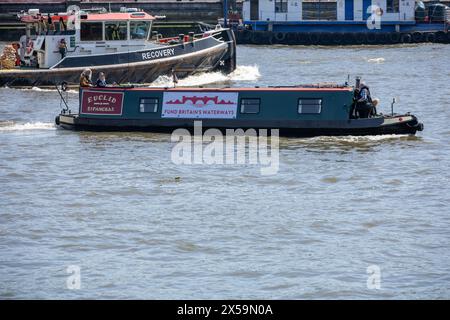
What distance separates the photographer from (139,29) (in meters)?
44.6

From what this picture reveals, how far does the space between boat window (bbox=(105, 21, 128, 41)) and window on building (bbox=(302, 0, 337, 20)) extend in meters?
31.3

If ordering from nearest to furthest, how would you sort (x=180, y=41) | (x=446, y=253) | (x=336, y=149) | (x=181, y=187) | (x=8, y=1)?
(x=446, y=253)
(x=181, y=187)
(x=336, y=149)
(x=180, y=41)
(x=8, y=1)

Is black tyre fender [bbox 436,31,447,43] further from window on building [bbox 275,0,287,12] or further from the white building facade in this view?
window on building [bbox 275,0,287,12]

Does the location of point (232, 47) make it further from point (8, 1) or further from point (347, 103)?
point (8, 1)

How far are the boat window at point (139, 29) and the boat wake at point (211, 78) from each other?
6.34 feet

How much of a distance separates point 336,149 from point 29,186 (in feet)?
27.1

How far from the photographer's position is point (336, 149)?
96.8 feet

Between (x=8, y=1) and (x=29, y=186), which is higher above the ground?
(x=8, y=1)

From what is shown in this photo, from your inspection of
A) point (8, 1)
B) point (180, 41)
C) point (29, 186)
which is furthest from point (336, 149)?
point (8, 1)

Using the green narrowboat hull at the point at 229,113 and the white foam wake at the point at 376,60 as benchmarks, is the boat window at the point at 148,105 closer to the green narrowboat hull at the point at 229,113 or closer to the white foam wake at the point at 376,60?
the green narrowboat hull at the point at 229,113

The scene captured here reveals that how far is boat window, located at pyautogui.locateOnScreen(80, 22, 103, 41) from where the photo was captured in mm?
43938

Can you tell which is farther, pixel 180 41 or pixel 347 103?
pixel 180 41

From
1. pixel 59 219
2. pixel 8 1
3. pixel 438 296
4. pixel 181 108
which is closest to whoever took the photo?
pixel 438 296

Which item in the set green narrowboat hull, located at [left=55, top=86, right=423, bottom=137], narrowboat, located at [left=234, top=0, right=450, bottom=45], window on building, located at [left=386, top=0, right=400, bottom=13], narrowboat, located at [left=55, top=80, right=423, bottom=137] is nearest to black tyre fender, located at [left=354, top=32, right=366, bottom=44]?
narrowboat, located at [left=234, top=0, right=450, bottom=45]
